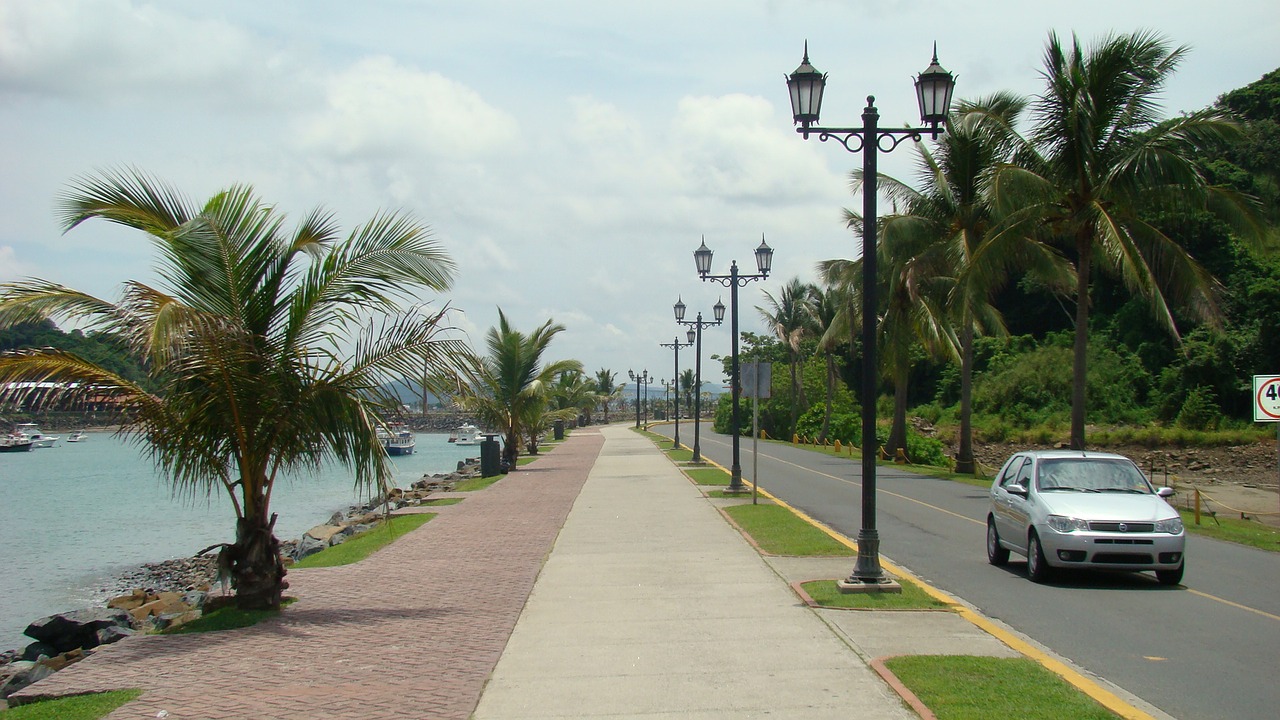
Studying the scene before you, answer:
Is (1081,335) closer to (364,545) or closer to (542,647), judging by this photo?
(364,545)

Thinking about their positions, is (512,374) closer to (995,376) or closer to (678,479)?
(678,479)

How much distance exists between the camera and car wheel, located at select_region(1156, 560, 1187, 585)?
39.7 feet

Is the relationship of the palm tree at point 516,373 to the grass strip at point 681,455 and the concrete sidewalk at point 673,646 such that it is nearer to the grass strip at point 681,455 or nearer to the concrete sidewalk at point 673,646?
the grass strip at point 681,455

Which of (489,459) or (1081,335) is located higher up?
(1081,335)

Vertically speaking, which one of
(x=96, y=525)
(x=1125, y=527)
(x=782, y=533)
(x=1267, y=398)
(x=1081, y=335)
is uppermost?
(x=1081, y=335)

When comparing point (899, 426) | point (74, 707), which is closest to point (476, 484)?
point (899, 426)

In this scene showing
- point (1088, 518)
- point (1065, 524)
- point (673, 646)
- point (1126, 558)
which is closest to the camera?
point (673, 646)

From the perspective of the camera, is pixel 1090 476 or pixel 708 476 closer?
pixel 1090 476

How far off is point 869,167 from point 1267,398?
10.1m

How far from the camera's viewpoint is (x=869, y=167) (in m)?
11.7

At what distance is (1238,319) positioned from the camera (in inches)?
1976

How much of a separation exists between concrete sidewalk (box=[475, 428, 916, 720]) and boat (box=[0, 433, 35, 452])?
84.3 m

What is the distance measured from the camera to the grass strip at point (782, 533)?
48.2 feet

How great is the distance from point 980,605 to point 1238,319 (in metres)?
46.8
